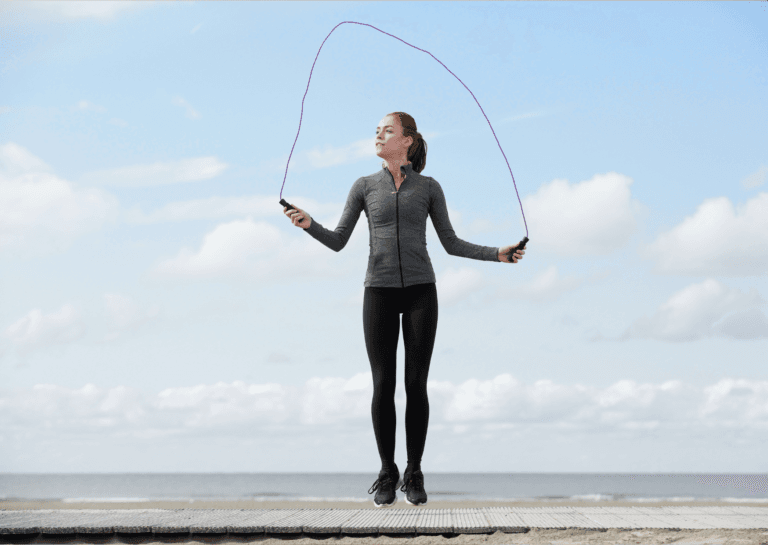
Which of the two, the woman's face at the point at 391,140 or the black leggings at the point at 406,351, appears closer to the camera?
the black leggings at the point at 406,351

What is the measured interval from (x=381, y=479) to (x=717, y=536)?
2.13 m

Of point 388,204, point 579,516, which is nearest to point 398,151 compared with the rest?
point 388,204

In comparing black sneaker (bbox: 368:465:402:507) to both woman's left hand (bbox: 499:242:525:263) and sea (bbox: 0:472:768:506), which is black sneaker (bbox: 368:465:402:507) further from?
sea (bbox: 0:472:768:506)

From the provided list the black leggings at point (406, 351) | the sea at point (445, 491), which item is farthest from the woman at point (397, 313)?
the sea at point (445, 491)

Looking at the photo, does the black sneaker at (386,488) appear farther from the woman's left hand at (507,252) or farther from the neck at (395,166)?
the neck at (395,166)

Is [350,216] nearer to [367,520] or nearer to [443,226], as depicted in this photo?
[443,226]

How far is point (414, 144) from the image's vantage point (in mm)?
4867

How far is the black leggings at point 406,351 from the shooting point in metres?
4.48

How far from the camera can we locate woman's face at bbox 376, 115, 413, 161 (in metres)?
4.72

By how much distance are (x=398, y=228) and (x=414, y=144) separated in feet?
2.35

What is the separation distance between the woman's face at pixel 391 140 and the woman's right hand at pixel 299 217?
2.47 ft

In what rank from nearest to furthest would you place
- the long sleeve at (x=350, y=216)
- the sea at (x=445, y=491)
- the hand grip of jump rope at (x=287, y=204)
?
1. the hand grip of jump rope at (x=287, y=204)
2. the long sleeve at (x=350, y=216)
3. the sea at (x=445, y=491)

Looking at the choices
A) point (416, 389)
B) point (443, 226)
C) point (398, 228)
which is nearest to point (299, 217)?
point (398, 228)

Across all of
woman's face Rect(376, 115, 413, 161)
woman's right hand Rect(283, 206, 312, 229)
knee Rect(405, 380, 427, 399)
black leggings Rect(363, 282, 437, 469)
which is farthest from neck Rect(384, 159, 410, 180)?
knee Rect(405, 380, 427, 399)
